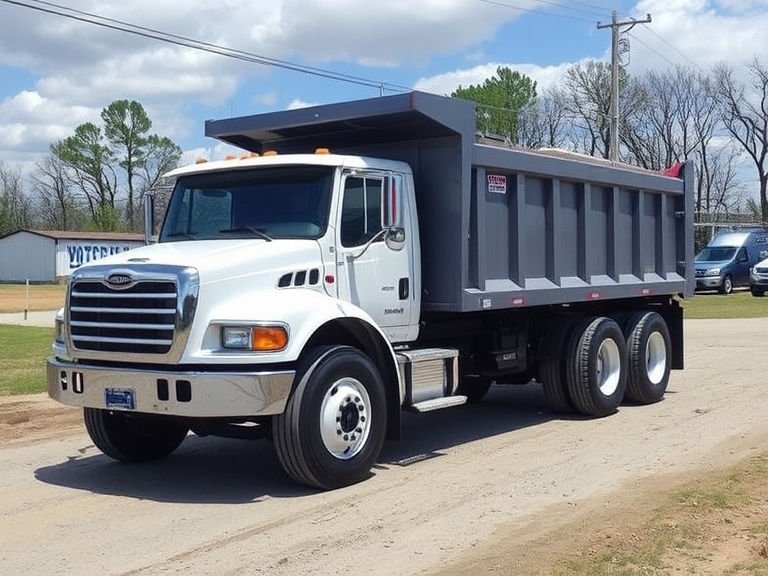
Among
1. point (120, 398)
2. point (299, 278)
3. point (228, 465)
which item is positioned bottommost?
point (228, 465)

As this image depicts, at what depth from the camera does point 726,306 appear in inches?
1226

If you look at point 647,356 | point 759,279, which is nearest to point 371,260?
point 647,356

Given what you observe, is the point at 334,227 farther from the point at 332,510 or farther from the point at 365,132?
the point at 332,510

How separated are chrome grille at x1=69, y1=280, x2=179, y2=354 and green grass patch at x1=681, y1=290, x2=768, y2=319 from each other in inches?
788

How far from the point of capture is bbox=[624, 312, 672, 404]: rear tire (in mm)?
11688

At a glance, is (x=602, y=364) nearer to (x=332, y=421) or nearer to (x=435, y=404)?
(x=435, y=404)

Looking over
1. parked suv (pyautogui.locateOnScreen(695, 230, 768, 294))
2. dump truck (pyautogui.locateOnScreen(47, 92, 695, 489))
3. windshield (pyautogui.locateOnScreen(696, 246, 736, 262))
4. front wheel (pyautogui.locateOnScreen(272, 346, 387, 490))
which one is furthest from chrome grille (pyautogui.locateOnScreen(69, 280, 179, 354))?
windshield (pyautogui.locateOnScreen(696, 246, 736, 262))

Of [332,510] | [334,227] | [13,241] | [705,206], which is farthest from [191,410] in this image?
[705,206]

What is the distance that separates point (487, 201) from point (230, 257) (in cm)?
295

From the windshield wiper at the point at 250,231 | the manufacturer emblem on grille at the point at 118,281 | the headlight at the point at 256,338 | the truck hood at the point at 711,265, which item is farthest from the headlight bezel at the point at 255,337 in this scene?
the truck hood at the point at 711,265

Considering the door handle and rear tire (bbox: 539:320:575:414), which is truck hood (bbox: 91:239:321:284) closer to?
the door handle

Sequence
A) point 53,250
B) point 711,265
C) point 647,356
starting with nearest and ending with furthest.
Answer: point 647,356, point 711,265, point 53,250

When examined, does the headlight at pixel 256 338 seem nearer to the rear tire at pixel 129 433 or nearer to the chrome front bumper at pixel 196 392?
the chrome front bumper at pixel 196 392

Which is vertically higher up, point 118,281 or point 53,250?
point 53,250
